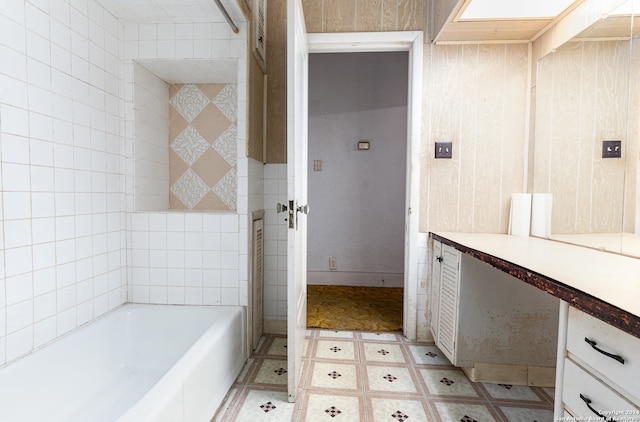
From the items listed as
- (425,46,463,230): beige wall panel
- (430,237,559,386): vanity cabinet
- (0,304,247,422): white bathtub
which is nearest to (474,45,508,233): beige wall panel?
(425,46,463,230): beige wall panel

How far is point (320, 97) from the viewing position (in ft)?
11.6

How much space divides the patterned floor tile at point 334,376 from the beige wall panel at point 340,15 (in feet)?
7.17

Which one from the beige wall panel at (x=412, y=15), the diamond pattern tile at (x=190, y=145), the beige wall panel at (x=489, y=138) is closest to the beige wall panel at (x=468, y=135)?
the beige wall panel at (x=489, y=138)

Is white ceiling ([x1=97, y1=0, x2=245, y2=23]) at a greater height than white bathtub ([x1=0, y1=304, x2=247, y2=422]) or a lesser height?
greater

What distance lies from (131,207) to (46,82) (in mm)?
787

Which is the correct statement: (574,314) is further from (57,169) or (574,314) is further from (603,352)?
(57,169)

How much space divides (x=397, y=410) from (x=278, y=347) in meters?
0.90

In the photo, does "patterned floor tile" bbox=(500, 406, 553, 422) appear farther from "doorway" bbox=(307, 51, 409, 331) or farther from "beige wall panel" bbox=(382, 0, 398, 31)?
"beige wall panel" bbox=(382, 0, 398, 31)

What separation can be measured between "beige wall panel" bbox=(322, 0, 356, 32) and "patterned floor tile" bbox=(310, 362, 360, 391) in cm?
218

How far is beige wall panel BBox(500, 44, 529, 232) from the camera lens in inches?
83.7

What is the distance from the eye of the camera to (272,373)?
183 centimetres

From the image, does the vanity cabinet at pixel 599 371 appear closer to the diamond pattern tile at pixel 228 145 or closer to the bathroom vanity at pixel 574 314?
the bathroom vanity at pixel 574 314

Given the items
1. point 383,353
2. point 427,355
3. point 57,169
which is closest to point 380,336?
point 383,353

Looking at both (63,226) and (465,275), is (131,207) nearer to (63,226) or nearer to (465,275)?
(63,226)
